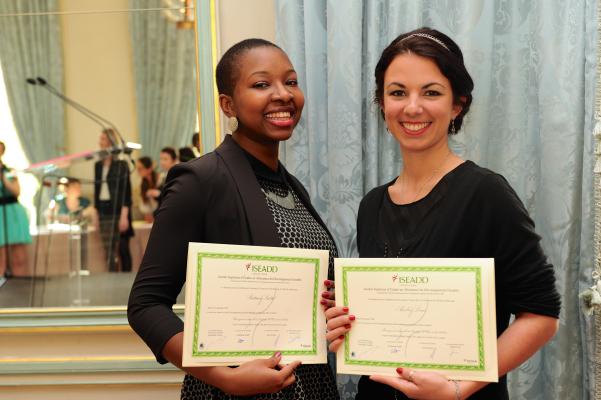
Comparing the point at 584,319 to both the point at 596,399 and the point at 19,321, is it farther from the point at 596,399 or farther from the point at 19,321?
the point at 19,321

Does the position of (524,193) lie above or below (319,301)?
above

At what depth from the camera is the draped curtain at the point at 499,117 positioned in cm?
223

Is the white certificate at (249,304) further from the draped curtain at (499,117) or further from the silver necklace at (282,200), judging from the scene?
the draped curtain at (499,117)

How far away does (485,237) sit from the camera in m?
1.51

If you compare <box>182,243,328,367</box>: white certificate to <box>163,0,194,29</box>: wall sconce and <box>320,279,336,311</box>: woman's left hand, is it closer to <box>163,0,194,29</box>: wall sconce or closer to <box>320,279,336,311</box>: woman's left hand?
<box>320,279,336,311</box>: woman's left hand

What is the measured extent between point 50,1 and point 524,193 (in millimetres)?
1926

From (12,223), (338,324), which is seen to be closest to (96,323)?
(12,223)

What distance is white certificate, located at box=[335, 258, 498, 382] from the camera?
143cm

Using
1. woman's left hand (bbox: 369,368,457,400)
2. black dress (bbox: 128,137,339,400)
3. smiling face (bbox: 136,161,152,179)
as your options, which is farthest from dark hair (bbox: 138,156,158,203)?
woman's left hand (bbox: 369,368,457,400)

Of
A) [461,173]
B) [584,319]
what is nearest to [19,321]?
[461,173]

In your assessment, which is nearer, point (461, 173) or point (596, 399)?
point (461, 173)

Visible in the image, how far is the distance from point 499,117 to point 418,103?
33.0 inches

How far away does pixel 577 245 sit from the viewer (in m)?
2.27

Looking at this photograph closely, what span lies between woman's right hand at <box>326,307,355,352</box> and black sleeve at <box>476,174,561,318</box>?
361mm
